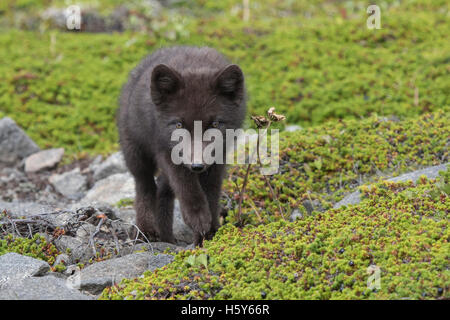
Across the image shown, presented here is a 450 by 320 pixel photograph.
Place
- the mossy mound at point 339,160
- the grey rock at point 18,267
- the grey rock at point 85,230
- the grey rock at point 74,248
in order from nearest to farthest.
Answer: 1. the grey rock at point 18,267
2. the grey rock at point 74,248
3. the grey rock at point 85,230
4. the mossy mound at point 339,160

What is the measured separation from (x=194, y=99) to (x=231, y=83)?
0.45 meters

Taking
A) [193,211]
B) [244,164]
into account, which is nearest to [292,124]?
[244,164]

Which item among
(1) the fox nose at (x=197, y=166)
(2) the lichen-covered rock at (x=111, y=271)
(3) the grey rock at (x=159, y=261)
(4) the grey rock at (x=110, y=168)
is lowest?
(4) the grey rock at (x=110, y=168)

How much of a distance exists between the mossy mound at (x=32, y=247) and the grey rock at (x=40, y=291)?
0.95m

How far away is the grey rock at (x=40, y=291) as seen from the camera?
4.60 meters

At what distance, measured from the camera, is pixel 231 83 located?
5.93 metres

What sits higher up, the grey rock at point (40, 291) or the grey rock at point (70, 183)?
the grey rock at point (40, 291)

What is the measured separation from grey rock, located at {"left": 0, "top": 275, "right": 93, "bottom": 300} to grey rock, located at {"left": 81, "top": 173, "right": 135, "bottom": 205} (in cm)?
427

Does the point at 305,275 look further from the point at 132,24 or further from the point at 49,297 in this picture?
the point at 132,24

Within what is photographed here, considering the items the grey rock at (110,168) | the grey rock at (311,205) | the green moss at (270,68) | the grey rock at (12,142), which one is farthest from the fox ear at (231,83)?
the grey rock at (12,142)

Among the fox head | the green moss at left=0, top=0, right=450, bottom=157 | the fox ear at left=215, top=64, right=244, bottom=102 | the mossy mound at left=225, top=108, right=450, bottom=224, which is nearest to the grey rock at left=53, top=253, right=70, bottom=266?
the fox head

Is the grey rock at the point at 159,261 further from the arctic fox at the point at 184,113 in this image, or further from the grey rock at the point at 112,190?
the grey rock at the point at 112,190

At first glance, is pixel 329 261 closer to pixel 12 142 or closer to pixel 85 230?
pixel 85 230
